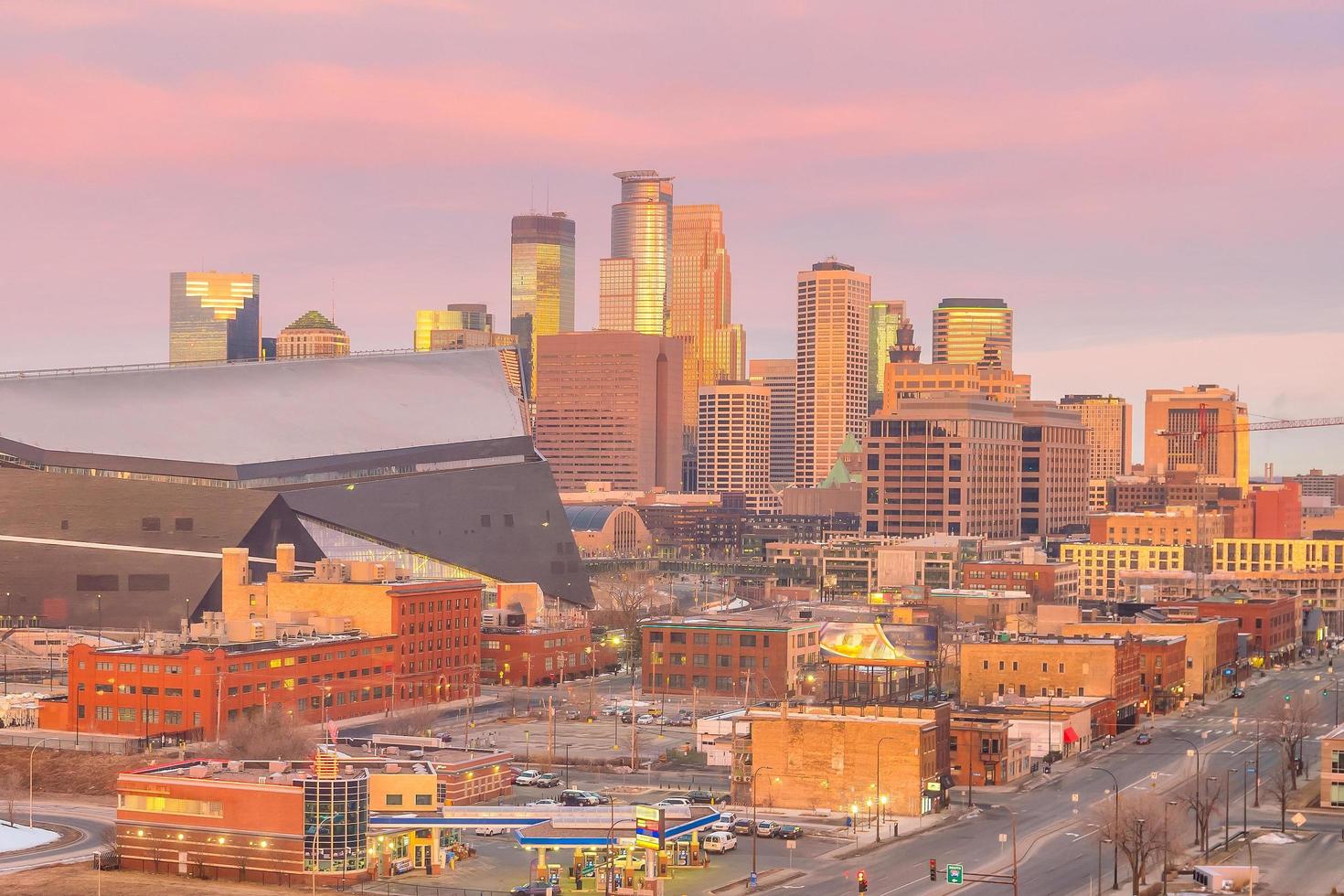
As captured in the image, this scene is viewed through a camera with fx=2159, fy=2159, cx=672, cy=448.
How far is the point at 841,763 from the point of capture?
3893 inches

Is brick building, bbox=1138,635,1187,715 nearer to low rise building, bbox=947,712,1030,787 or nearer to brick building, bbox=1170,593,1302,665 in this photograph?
brick building, bbox=1170,593,1302,665

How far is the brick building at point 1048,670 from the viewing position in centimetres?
13300

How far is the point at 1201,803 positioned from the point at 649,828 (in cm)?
2469

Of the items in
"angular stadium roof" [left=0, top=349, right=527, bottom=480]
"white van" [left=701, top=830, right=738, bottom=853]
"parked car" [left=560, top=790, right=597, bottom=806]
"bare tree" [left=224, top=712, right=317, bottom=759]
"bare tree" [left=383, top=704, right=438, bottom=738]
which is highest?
"angular stadium roof" [left=0, top=349, right=527, bottom=480]

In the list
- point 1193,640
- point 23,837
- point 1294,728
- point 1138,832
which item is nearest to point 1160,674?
point 1193,640

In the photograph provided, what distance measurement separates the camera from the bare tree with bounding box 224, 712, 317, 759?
108 m

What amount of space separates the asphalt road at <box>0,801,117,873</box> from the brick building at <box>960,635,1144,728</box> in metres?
56.1

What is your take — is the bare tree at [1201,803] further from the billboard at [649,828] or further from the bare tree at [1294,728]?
the billboard at [649,828]

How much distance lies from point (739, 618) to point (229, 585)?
38.3m

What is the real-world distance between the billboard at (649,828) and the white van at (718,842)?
4866 millimetres

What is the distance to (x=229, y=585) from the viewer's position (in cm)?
16200

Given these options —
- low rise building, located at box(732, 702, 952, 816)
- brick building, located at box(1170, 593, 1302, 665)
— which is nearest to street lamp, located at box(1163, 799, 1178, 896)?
low rise building, located at box(732, 702, 952, 816)

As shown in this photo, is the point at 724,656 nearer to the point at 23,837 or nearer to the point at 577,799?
the point at 577,799

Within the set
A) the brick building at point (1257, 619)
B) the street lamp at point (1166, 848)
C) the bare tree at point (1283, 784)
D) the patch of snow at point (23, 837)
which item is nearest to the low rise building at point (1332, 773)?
the bare tree at point (1283, 784)
